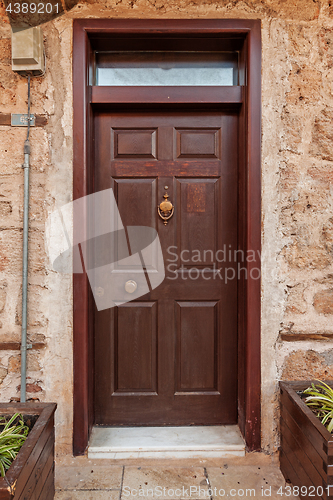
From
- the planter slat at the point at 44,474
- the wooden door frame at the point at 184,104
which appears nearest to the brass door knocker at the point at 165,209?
the wooden door frame at the point at 184,104

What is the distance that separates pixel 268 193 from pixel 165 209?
0.64 m

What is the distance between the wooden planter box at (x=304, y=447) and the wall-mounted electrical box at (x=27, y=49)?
2351 mm

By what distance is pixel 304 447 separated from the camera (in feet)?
5.33

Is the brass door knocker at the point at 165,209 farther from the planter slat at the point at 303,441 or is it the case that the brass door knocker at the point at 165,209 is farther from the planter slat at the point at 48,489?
the planter slat at the point at 48,489

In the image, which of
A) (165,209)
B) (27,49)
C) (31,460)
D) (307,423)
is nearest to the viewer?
(31,460)

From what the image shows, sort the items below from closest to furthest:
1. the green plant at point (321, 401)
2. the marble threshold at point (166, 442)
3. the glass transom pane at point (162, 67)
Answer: the green plant at point (321, 401), the marble threshold at point (166, 442), the glass transom pane at point (162, 67)

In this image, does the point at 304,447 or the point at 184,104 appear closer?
the point at 304,447

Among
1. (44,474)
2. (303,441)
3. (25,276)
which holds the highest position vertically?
(25,276)

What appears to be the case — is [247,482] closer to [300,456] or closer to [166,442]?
[300,456]

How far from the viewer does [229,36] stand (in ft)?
6.51

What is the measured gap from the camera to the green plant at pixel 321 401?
1595 millimetres

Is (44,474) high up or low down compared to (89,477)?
up

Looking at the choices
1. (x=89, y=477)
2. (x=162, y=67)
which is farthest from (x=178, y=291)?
(x=162, y=67)

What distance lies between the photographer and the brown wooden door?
212 cm
